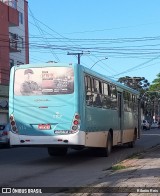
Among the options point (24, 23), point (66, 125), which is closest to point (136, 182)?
point (66, 125)

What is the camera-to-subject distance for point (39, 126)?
15.5 metres

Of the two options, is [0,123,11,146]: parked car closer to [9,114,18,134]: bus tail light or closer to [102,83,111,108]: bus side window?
[102,83,111,108]: bus side window

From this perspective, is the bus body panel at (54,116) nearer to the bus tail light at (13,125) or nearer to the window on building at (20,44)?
the bus tail light at (13,125)

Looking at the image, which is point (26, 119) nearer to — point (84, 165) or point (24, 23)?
point (84, 165)

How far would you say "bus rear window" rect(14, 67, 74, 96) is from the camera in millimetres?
15648

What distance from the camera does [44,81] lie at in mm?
15828

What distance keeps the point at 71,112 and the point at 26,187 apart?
494cm

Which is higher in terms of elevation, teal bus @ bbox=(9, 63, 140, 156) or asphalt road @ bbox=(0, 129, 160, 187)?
teal bus @ bbox=(9, 63, 140, 156)

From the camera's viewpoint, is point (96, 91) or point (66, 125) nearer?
point (66, 125)

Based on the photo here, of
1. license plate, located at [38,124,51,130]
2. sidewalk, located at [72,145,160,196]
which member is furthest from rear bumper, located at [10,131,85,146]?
sidewalk, located at [72,145,160,196]

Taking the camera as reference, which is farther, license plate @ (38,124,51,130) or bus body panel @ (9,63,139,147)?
license plate @ (38,124,51,130)

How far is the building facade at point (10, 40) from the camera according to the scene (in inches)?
1734

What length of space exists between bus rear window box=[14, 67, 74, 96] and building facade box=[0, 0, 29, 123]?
1081 inches

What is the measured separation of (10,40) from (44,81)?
31.3 m
